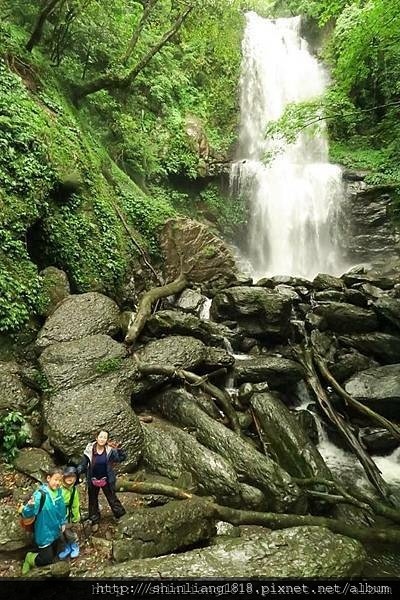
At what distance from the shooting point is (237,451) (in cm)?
591

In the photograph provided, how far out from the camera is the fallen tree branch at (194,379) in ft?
23.1

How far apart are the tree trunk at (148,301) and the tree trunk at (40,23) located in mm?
7375

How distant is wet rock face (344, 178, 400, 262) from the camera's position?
656 inches

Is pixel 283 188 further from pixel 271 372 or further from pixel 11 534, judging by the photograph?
pixel 11 534

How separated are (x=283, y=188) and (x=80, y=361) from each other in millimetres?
14372

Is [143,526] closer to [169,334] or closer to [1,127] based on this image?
[169,334]

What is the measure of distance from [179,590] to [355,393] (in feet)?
18.3

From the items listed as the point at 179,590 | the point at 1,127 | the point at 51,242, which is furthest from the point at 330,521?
the point at 1,127

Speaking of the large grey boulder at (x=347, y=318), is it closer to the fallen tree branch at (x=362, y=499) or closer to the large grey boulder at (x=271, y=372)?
the large grey boulder at (x=271, y=372)

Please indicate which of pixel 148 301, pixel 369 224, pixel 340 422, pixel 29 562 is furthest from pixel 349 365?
pixel 369 224

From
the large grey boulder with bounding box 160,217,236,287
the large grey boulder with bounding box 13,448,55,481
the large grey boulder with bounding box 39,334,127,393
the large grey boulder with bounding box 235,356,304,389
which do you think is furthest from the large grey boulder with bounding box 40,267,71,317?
the large grey boulder with bounding box 160,217,236,287

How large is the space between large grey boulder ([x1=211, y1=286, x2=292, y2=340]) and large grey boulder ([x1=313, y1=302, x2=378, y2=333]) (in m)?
1.04

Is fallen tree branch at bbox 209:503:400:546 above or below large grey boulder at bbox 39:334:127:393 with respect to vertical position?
below

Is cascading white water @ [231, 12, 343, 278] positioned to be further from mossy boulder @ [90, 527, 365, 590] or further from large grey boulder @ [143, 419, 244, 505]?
mossy boulder @ [90, 527, 365, 590]
